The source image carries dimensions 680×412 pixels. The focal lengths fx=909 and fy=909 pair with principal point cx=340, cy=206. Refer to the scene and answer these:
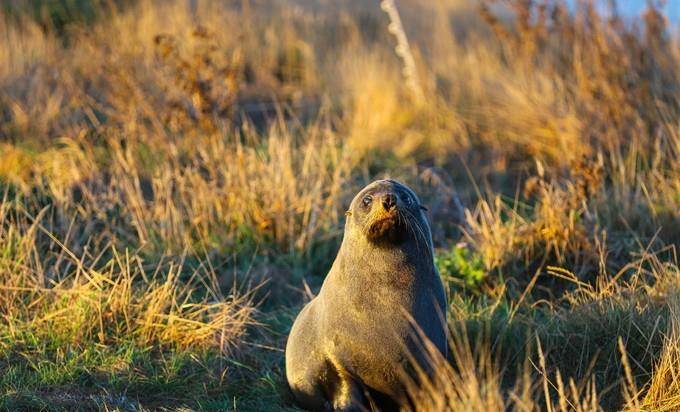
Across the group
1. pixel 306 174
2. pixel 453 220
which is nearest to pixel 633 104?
pixel 453 220

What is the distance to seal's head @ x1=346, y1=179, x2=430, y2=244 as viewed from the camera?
3.60m

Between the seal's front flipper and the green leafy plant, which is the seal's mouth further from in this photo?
the green leafy plant

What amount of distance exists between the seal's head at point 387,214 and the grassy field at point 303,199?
1.97ft

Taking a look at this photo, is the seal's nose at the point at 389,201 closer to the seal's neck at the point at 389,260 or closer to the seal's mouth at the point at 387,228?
the seal's mouth at the point at 387,228

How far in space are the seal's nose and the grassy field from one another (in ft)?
2.35

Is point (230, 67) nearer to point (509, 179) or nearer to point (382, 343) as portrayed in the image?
point (509, 179)

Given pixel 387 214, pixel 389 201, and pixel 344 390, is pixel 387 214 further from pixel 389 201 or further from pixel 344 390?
pixel 344 390

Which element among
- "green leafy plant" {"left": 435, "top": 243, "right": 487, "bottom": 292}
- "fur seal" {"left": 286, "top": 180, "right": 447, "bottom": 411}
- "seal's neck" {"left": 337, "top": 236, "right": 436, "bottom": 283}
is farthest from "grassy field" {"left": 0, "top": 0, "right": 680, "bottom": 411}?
"seal's neck" {"left": 337, "top": 236, "right": 436, "bottom": 283}

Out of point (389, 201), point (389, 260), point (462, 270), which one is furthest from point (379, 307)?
point (462, 270)

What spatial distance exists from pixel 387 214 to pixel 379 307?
1.35 feet

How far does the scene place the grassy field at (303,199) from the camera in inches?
175

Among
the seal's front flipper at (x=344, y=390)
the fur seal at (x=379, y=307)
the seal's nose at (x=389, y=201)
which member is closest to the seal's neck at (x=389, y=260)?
the fur seal at (x=379, y=307)

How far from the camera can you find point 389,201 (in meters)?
3.57

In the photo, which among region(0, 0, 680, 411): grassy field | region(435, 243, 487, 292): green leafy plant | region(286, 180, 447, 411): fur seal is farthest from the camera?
region(435, 243, 487, 292): green leafy plant
